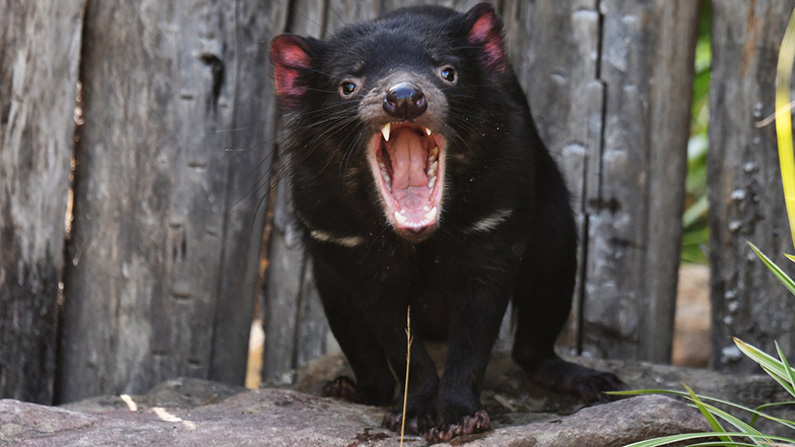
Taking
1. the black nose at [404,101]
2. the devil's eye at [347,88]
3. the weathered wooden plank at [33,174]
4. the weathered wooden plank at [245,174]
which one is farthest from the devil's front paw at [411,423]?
the weathered wooden plank at [33,174]

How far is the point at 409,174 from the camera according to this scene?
11.2ft

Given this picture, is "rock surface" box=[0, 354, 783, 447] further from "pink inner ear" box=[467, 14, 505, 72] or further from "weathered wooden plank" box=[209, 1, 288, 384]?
"pink inner ear" box=[467, 14, 505, 72]

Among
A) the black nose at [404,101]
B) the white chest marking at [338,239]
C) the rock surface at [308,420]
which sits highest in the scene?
the black nose at [404,101]

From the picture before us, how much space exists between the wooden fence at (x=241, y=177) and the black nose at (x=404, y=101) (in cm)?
117

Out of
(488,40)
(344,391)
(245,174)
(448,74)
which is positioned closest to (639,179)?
(488,40)

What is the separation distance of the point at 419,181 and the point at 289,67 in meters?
0.65

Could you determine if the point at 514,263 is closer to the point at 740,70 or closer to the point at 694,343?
the point at 740,70

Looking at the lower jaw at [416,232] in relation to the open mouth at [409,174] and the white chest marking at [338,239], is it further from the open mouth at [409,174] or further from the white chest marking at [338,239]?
the white chest marking at [338,239]

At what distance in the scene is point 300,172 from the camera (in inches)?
145

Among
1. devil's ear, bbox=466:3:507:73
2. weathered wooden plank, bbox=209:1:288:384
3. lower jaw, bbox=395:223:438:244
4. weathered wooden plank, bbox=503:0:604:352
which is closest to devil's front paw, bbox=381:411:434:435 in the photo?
lower jaw, bbox=395:223:438:244

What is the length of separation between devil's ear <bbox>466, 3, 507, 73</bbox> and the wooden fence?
3.33 ft

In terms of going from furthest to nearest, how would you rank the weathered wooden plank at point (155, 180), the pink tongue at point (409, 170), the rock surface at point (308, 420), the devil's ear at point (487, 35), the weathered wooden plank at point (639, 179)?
the weathered wooden plank at point (639, 179) → the weathered wooden plank at point (155, 180) → the devil's ear at point (487, 35) → the pink tongue at point (409, 170) → the rock surface at point (308, 420)

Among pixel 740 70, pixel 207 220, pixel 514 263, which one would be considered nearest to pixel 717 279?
pixel 740 70

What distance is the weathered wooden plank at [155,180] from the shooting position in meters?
4.39
